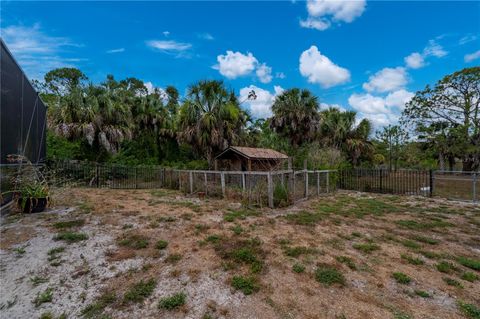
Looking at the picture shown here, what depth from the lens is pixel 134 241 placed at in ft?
14.5

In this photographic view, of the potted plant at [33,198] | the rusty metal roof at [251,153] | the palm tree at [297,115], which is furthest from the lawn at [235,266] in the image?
the palm tree at [297,115]

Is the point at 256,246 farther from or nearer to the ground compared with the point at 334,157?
nearer to the ground

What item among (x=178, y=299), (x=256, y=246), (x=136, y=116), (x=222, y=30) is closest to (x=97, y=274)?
(x=178, y=299)

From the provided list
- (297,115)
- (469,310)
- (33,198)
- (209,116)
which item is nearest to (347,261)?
(469,310)

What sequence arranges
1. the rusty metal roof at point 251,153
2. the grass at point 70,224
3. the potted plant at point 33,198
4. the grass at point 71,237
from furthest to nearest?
1. the rusty metal roof at point 251,153
2. the potted plant at point 33,198
3. the grass at point 70,224
4. the grass at point 71,237

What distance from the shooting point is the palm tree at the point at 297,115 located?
53.0ft

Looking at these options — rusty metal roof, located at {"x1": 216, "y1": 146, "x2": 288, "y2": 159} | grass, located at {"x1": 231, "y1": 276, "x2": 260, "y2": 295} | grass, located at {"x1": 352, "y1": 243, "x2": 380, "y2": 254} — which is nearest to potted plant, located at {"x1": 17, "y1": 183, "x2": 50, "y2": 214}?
grass, located at {"x1": 231, "y1": 276, "x2": 260, "y2": 295}

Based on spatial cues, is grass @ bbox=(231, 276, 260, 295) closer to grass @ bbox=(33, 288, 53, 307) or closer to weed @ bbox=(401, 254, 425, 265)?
grass @ bbox=(33, 288, 53, 307)

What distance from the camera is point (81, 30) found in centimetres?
999

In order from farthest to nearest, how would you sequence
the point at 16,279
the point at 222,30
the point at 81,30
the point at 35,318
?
the point at 222,30 → the point at 81,30 → the point at 16,279 → the point at 35,318

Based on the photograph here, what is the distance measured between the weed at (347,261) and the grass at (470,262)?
1.70 metres

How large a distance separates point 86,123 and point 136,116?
6.50 m

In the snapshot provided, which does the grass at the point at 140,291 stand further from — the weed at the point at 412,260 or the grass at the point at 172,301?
the weed at the point at 412,260

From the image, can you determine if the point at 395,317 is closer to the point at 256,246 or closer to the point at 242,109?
the point at 256,246
